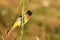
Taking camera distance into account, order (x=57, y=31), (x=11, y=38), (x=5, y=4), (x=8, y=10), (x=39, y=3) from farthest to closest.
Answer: (x=39, y=3) < (x=5, y=4) < (x=8, y=10) < (x=57, y=31) < (x=11, y=38)

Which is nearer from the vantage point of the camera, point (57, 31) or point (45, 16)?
point (57, 31)

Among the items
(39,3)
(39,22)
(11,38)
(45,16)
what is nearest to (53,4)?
(39,3)

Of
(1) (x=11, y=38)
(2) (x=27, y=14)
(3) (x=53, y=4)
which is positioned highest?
(2) (x=27, y=14)

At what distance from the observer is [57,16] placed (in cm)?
1115

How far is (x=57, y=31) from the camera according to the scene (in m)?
9.88

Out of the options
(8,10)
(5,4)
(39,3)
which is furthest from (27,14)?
(39,3)

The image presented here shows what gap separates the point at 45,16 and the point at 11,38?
27.5 ft

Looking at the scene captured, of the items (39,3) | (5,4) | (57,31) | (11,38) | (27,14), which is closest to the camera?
(27,14)

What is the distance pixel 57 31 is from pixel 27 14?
24.4ft

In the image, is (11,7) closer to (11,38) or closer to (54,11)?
(54,11)

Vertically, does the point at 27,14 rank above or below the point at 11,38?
above

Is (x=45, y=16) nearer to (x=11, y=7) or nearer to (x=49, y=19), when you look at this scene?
(x=49, y=19)

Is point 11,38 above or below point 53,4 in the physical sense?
above

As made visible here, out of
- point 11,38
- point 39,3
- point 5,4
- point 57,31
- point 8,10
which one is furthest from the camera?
point 39,3
